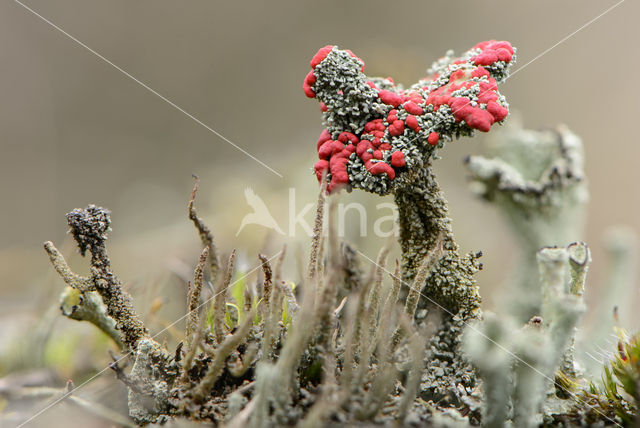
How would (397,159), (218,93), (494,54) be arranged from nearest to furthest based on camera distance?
(397,159), (494,54), (218,93)

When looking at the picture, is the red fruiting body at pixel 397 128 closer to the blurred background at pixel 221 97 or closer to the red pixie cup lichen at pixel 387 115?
the red pixie cup lichen at pixel 387 115

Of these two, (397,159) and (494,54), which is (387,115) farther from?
(494,54)

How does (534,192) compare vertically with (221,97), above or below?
below

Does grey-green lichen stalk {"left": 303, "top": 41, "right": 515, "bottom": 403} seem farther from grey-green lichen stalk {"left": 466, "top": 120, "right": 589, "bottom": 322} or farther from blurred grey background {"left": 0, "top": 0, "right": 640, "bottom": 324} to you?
blurred grey background {"left": 0, "top": 0, "right": 640, "bottom": 324}

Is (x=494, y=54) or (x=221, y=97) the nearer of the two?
(x=494, y=54)

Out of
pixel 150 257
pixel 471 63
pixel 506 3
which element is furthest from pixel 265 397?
pixel 506 3

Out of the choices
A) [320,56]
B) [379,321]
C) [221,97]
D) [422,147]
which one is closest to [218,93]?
[221,97]

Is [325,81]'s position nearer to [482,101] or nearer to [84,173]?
[482,101]

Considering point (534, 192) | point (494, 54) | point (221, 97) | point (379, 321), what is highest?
point (221, 97)
